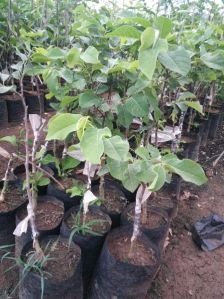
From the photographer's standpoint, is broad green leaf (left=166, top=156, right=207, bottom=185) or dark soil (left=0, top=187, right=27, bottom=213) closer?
broad green leaf (left=166, top=156, right=207, bottom=185)

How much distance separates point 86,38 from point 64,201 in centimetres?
103

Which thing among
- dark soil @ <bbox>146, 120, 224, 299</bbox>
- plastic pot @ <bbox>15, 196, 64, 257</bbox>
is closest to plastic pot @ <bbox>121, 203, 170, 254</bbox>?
dark soil @ <bbox>146, 120, 224, 299</bbox>

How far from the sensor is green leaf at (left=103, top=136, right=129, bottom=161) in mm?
816

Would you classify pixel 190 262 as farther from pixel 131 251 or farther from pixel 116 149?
pixel 116 149

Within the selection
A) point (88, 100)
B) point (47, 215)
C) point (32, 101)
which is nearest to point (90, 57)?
point (88, 100)

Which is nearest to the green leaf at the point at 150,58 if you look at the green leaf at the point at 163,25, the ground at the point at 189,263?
the green leaf at the point at 163,25

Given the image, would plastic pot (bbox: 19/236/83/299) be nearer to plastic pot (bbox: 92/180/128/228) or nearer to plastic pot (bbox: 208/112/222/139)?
plastic pot (bbox: 92/180/128/228)

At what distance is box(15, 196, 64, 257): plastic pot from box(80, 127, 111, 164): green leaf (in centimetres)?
103

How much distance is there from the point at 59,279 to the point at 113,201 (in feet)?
2.35

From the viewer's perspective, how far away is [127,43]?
1309 mm

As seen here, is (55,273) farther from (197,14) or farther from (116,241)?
(197,14)

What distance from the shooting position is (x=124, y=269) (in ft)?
4.59

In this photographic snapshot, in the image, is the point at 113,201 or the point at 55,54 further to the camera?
the point at 113,201

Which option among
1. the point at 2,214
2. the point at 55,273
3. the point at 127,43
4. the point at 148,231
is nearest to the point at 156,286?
the point at 148,231
